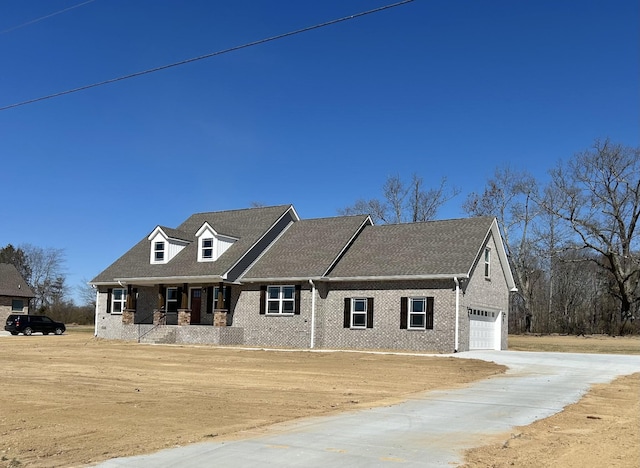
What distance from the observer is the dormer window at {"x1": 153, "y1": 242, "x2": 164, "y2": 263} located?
37000 mm

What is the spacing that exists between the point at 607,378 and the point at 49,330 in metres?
37.9

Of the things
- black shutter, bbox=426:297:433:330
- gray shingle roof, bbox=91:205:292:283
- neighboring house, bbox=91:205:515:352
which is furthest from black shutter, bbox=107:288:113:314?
black shutter, bbox=426:297:433:330

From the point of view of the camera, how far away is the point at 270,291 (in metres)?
32.8

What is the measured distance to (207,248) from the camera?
35500 mm

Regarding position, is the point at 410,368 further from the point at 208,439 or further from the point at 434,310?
the point at 208,439

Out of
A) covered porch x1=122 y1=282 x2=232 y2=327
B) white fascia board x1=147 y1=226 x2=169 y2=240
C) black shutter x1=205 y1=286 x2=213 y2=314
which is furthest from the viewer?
white fascia board x1=147 y1=226 x2=169 y2=240

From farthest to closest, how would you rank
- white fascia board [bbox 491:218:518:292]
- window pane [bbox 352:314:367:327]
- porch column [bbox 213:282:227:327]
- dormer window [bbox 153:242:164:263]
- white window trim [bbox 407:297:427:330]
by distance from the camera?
dormer window [bbox 153:242:164:263] < porch column [bbox 213:282:227:327] < white fascia board [bbox 491:218:518:292] < window pane [bbox 352:314:367:327] < white window trim [bbox 407:297:427:330]

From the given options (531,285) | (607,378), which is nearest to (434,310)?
(607,378)

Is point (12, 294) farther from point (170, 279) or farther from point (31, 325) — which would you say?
point (170, 279)

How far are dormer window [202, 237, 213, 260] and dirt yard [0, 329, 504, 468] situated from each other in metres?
10.0

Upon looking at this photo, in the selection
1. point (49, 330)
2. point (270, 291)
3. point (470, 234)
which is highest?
point (470, 234)

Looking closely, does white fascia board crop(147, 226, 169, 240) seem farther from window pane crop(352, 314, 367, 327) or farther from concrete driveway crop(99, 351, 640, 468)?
concrete driveway crop(99, 351, 640, 468)

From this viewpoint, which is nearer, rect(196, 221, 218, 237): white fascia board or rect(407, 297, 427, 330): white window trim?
rect(407, 297, 427, 330): white window trim

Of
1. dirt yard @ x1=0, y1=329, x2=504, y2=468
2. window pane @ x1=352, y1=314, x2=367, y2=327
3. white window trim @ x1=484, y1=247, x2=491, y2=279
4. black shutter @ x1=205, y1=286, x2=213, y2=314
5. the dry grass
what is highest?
white window trim @ x1=484, y1=247, x2=491, y2=279
